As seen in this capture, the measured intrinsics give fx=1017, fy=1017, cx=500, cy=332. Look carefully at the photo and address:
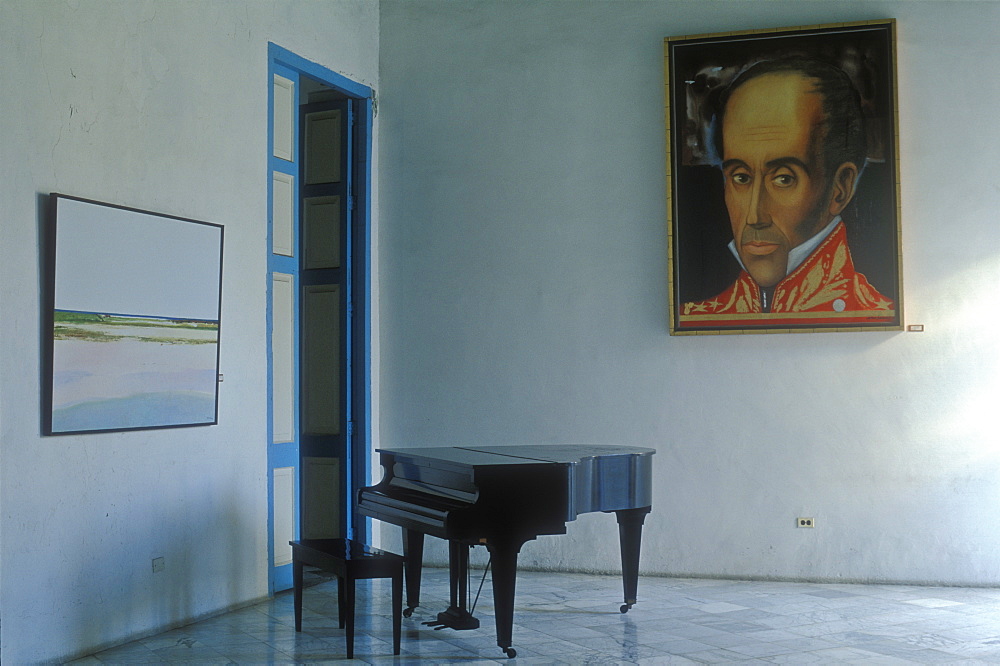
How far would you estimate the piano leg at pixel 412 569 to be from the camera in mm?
5270

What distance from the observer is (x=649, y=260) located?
638cm

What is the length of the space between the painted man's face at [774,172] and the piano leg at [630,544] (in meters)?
1.80

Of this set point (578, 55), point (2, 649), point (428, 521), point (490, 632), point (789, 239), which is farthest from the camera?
point (578, 55)

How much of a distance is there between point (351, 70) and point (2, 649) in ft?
13.2

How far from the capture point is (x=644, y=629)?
4.97m

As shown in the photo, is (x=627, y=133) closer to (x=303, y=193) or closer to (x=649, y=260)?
(x=649, y=260)

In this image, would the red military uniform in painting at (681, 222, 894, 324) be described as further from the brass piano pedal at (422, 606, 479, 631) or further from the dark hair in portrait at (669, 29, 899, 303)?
the brass piano pedal at (422, 606, 479, 631)

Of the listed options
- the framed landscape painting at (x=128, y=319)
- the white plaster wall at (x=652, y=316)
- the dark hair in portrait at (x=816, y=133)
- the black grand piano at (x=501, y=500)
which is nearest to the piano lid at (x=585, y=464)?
the black grand piano at (x=501, y=500)

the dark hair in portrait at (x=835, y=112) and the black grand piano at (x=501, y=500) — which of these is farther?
the dark hair in portrait at (x=835, y=112)

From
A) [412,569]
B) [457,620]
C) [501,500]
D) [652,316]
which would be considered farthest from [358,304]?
[501,500]

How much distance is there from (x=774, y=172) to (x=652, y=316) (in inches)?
44.9

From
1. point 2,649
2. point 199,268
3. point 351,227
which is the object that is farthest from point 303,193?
point 2,649

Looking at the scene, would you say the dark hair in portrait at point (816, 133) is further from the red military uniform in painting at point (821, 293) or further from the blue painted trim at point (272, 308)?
the blue painted trim at point (272, 308)

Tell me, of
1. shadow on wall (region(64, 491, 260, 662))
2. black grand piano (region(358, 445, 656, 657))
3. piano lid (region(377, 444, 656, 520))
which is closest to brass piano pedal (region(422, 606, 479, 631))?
black grand piano (region(358, 445, 656, 657))
